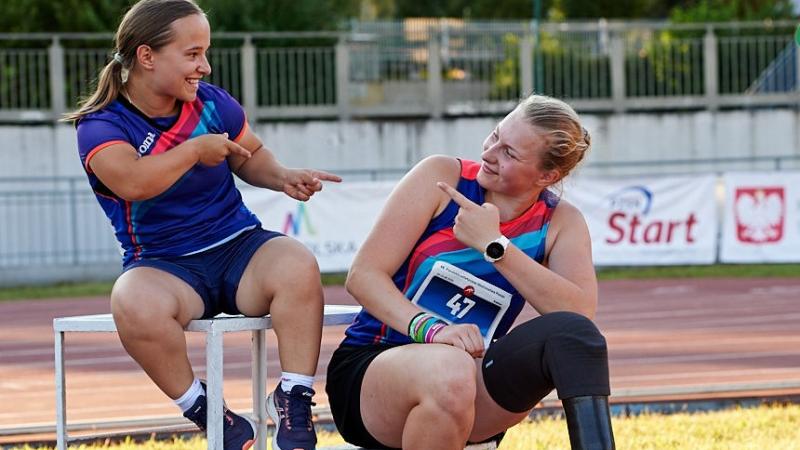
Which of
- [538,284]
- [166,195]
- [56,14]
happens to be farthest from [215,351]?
[56,14]

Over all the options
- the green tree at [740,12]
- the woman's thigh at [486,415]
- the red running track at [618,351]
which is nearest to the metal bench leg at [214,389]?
the woman's thigh at [486,415]

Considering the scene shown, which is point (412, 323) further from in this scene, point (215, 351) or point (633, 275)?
point (633, 275)

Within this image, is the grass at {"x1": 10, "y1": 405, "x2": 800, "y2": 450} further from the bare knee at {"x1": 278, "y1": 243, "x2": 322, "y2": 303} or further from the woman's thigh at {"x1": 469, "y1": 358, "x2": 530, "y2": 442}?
the woman's thigh at {"x1": 469, "y1": 358, "x2": 530, "y2": 442}

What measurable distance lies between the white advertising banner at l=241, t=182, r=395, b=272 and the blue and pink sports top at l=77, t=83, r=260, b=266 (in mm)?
11920

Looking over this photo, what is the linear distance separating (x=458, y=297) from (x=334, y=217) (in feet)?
41.0

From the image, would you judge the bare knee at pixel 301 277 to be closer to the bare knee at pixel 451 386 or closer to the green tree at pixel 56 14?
the bare knee at pixel 451 386

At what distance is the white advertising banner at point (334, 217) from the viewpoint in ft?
53.9

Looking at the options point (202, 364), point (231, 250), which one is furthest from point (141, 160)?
point (202, 364)

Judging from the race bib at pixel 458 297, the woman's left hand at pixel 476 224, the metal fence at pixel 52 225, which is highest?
the woman's left hand at pixel 476 224

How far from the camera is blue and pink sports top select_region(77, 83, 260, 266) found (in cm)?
428

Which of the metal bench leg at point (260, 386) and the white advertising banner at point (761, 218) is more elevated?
the metal bench leg at point (260, 386)

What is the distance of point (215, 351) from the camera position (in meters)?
4.16

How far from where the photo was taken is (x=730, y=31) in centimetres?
2216

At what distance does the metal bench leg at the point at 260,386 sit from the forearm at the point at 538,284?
1.01 metres
